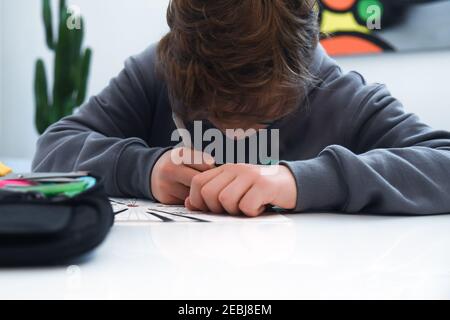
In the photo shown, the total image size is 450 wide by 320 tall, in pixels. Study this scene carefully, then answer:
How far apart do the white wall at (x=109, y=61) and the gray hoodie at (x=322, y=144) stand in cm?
80

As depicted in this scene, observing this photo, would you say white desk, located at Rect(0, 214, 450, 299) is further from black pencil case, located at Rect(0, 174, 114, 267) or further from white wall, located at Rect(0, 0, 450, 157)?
white wall, located at Rect(0, 0, 450, 157)

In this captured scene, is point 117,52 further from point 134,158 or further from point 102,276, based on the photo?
point 102,276

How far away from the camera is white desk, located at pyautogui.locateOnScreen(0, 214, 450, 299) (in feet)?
0.87

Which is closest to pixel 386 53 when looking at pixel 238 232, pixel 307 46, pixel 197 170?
pixel 307 46

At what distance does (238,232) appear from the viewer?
44 cm

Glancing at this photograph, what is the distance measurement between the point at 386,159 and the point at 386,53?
1.07 m

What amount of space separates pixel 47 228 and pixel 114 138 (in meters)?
0.44

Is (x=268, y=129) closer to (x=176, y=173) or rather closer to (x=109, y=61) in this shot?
(x=176, y=173)

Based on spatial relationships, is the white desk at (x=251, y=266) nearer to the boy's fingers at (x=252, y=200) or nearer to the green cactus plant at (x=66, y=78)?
the boy's fingers at (x=252, y=200)

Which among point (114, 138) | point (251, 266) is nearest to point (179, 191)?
point (114, 138)

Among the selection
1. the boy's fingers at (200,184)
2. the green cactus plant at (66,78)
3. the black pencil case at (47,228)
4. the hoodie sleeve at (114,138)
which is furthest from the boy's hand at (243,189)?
the green cactus plant at (66,78)

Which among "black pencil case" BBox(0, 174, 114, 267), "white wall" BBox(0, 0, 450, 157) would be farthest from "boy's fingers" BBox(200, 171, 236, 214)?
"white wall" BBox(0, 0, 450, 157)

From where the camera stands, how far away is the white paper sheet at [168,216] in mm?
495

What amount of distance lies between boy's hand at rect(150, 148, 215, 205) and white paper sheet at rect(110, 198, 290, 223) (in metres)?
0.02
